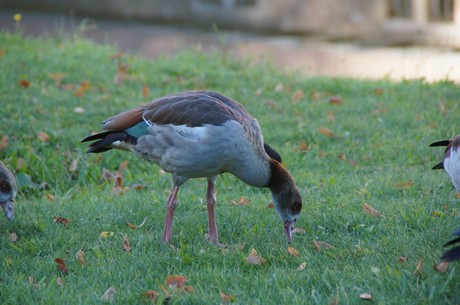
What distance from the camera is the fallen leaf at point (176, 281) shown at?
4871 mm

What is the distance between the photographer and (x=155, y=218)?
6230 millimetres

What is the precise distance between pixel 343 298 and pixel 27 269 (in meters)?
2.24

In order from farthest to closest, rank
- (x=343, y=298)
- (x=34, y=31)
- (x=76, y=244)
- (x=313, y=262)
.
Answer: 1. (x=34, y=31)
2. (x=76, y=244)
3. (x=313, y=262)
4. (x=343, y=298)

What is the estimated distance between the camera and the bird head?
5.70 metres

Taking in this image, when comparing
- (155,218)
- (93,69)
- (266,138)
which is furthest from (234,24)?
(155,218)

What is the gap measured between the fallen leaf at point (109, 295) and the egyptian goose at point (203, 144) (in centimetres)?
93

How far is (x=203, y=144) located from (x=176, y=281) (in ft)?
3.68

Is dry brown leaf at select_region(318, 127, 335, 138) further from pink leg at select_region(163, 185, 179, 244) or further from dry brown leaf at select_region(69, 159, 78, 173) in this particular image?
pink leg at select_region(163, 185, 179, 244)

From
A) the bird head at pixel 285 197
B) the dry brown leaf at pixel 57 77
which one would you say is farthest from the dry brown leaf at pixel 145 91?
the bird head at pixel 285 197

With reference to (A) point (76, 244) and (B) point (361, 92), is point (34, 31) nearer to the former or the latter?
(B) point (361, 92)

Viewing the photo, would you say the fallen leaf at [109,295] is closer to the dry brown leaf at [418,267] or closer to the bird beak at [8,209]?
the bird beak at [8,209]

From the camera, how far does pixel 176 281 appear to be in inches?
194

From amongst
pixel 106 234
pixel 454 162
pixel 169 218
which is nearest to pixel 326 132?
pixel 454 162

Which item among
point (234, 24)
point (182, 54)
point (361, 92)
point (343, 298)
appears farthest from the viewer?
point (234, 24)
